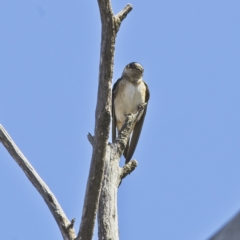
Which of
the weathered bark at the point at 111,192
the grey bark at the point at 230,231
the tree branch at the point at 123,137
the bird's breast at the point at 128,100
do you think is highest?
the bird's breast at the point at 128,100

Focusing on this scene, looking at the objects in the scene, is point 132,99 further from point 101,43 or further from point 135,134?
point 101,43

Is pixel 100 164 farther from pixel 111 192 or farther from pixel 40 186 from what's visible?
pixel 111 192

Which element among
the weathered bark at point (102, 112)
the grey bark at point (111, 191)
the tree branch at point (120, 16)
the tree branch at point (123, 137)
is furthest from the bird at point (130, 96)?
the tree branch at point (120, 16)

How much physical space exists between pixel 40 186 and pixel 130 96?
18.5 feet

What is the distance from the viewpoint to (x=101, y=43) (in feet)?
9.51

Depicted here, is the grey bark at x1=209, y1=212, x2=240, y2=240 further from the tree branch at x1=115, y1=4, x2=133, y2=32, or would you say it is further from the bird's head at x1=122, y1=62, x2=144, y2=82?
the bird's head at x1=122, y1=62, x2=144, y2=82

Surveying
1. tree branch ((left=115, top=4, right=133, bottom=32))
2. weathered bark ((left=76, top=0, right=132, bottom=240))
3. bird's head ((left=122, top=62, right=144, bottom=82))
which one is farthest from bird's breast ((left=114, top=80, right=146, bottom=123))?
tree branch ((left=115, top=4, right=133, bottom=32))

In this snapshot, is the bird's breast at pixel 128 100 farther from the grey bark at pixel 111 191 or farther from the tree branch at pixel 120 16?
the tree branch at pixel 120 16

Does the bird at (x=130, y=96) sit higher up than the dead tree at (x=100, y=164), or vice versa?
the bird at (x=130, y=96)

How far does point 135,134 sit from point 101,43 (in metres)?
5.39

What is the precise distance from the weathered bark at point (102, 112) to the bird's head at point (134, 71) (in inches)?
249

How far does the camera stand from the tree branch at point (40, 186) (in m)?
3.26

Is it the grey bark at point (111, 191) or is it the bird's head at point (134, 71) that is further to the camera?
the bird's head at point (134, 71)

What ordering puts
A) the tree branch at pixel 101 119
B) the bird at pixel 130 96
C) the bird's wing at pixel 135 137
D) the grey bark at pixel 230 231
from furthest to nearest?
1. the bird at pixel 130 96
2. the bird's wing at pixel 135 137
3. the tree branch at pixel 101 119
4. the grey bark at pixel 230 231
